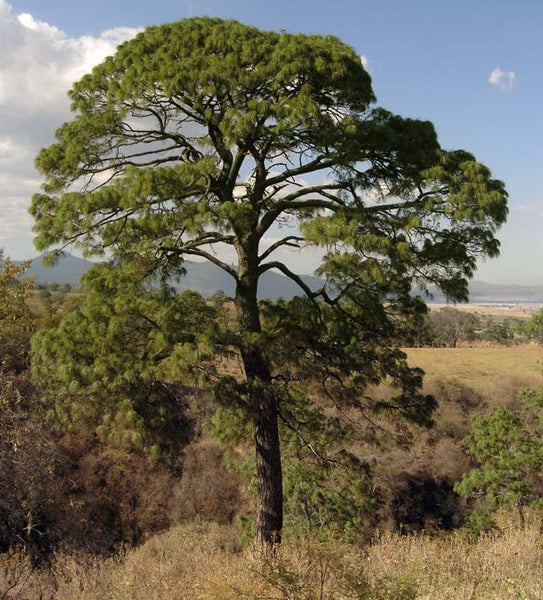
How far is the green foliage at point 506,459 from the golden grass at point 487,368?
1438cm

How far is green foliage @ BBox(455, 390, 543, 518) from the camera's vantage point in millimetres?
12703

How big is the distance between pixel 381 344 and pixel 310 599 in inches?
218

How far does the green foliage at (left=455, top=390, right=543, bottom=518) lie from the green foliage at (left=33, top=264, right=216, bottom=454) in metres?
8.88

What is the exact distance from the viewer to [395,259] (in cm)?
788

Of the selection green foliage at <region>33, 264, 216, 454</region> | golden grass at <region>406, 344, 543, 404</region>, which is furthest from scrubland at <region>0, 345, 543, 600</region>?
golden grass at <region>406, 344, 543, 404</region>

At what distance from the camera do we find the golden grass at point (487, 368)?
110 ft

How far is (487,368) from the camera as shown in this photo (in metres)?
41.9

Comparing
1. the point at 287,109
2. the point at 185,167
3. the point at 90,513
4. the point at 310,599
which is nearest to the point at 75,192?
the point at 185,167

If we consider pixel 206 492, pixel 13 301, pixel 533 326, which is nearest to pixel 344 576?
pixel 13 301

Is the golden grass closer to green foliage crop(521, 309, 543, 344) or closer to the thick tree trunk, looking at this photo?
green foliage crop(521, 309, 543, 344)

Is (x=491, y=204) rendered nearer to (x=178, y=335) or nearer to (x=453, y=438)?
(x=178, y=335)

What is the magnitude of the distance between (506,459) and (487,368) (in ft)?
103

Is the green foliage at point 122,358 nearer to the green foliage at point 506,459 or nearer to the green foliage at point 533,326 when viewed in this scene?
the green foliage at point 506,459

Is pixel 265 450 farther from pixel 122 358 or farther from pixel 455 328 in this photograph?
pixel 455 328
